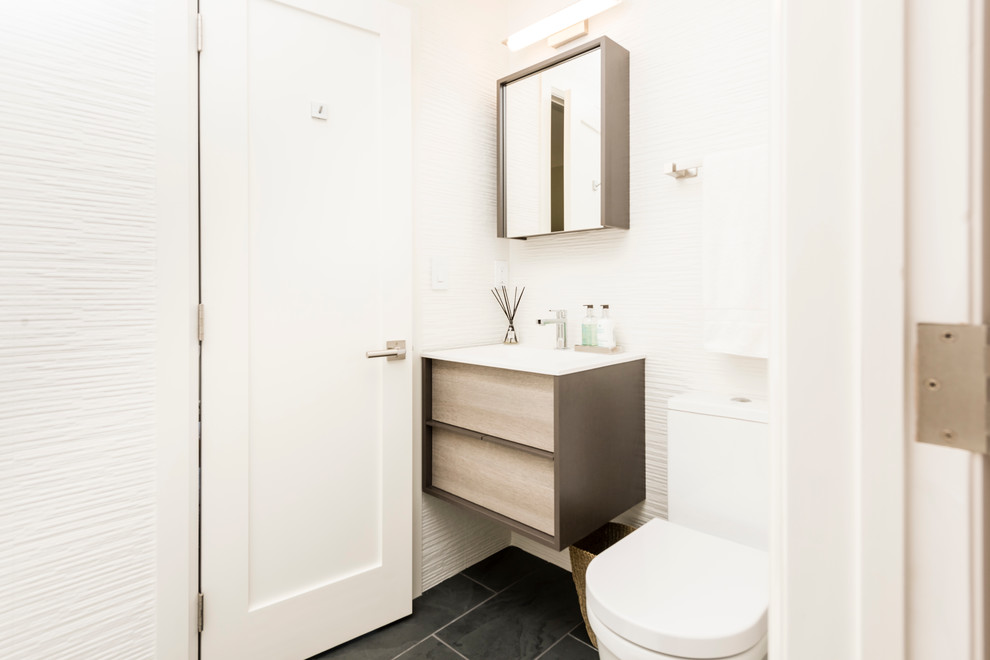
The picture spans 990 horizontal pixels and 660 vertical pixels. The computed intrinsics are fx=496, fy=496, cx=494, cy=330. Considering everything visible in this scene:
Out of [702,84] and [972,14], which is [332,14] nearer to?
[702,84]

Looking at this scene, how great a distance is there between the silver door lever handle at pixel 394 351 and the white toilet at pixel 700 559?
0.87 meters

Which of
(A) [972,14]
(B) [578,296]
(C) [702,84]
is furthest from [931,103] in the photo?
(B) [578,296]

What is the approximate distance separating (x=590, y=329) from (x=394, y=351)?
0.70 m

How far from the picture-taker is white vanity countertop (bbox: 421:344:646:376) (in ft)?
4.69

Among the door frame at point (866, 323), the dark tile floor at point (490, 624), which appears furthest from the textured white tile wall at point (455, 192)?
the door frame at point (866, 323)

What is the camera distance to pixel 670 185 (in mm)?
1645

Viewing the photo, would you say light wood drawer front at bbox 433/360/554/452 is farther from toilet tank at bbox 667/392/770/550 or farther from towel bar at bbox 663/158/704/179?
towel bar at bbox 663/158/704/179

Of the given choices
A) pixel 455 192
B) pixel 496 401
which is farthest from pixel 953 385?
pixel 455 192

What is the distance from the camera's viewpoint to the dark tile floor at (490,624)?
1.52 m

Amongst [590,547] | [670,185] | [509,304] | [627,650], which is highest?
[670,185]

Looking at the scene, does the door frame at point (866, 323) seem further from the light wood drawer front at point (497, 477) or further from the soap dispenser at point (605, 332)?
the soap dispenser at point (605, 332)

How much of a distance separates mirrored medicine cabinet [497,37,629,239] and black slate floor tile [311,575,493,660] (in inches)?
53.8

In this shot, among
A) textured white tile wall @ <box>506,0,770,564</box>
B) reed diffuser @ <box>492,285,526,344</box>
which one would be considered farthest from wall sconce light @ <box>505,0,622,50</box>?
reed diffuser @ <box>492,285,526,344</box>

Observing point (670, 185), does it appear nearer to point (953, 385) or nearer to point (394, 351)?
point (394, 351)
